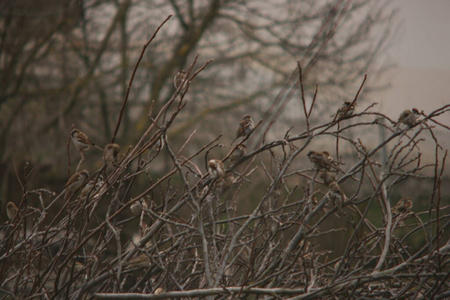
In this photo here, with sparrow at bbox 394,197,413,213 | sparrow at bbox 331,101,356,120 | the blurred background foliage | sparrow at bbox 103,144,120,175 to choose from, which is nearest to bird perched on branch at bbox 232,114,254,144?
sparrow at bbox 331,101,356,120

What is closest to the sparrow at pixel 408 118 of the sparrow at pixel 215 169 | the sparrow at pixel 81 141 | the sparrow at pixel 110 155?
the sparrow at pixel 215 169

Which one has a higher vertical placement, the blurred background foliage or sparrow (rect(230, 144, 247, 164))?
sparrow (rect(230, 144, 247, 164))

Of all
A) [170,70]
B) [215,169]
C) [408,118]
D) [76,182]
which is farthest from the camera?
[170,70]

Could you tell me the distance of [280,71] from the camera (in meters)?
10.6

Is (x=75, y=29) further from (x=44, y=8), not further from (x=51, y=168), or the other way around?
(x=51, y=168)

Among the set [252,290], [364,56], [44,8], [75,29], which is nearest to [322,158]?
A: [252,290]

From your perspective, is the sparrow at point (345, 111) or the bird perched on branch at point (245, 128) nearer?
the sparrow at point (345, 111)

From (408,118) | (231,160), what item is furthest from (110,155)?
(408,118)

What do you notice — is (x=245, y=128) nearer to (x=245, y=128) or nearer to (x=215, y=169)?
(x=245, y=128)

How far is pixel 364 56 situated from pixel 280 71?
78.3 inches

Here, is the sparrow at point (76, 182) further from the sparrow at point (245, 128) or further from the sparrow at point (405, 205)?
the sparrow at point (405, 205)

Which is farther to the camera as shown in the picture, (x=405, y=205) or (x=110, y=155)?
(x=405, y=205)

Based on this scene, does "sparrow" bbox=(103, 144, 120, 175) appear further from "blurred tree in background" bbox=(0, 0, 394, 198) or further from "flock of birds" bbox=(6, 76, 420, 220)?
"blurred tree in background" bbox=(0, 0, 394, 198)

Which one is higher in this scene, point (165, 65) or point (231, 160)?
point (231, 160)
